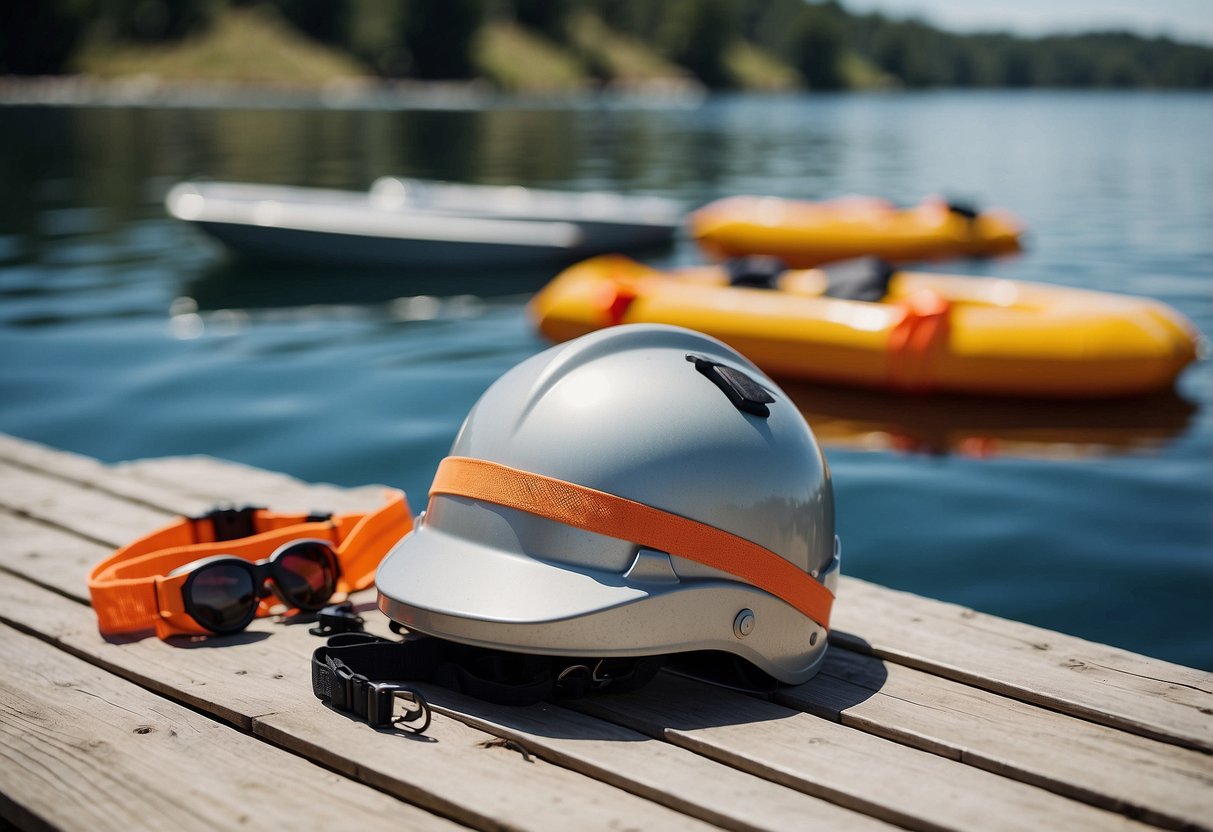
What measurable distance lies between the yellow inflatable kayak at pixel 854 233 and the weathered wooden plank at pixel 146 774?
12.0m

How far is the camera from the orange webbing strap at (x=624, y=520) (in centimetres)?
264

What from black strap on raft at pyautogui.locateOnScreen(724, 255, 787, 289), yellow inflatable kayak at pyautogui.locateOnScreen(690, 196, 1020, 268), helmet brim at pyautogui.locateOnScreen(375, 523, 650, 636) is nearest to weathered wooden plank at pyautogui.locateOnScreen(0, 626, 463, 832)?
helmet brim at pyautogui.locateOnScreen(375, 523, 650, 636)

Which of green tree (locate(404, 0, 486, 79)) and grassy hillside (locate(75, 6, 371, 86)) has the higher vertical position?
green tree (locate(404, 0, 486, 79))

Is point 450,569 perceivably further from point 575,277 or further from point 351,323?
point 351,323

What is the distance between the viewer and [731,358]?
3.07m

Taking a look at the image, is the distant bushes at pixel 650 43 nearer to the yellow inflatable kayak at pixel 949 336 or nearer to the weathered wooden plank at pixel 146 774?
the yellow inflatable kayak at pixel 949 336

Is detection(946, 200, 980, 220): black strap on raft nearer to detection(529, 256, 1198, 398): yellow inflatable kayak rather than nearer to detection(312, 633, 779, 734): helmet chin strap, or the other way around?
detection(529, 256, 1198, 398): yellow inflatable kayak

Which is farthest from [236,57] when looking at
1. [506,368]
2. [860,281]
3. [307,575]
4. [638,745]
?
[638,745]

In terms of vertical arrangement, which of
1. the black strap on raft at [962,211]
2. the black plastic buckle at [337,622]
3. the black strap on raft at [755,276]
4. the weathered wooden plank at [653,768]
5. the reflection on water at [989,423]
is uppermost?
the black strap on raft at [962,211]

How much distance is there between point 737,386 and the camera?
9.23ft

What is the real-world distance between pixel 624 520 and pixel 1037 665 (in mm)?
1201

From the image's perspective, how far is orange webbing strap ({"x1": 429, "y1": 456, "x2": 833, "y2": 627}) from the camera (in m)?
2.64

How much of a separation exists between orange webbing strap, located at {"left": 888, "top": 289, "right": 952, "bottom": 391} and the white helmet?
17.7 ft

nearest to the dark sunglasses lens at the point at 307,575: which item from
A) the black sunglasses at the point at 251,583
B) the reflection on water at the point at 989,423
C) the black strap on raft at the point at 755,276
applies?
the black sunglasses at the point at 251,583
